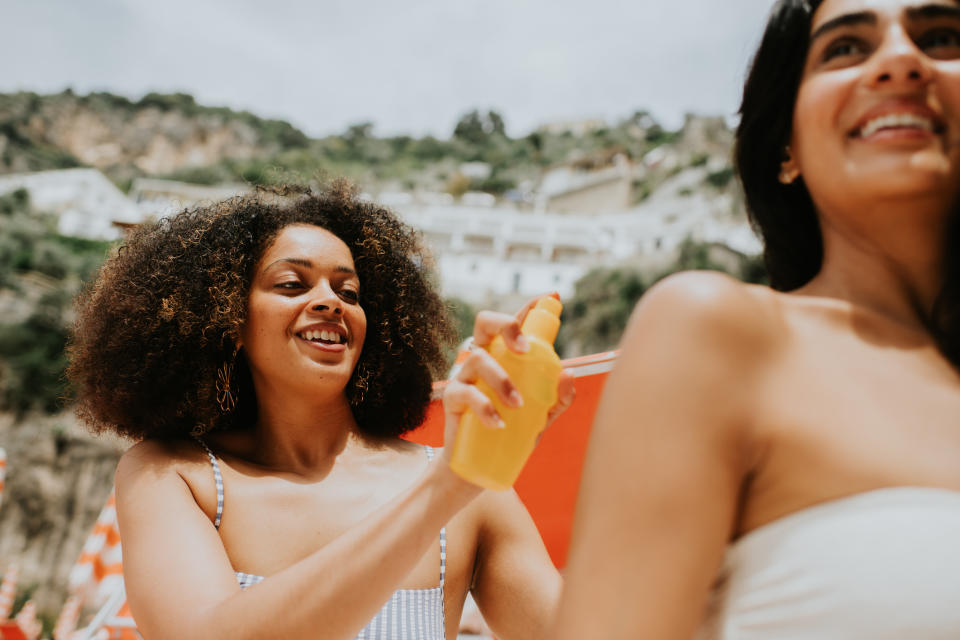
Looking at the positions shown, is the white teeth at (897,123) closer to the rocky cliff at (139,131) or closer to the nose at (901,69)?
the nose at (901,69)

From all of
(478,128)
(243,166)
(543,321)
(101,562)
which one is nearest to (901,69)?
(543,321)

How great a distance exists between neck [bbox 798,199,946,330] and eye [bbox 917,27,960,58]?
0.27m

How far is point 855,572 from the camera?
35.1 inches

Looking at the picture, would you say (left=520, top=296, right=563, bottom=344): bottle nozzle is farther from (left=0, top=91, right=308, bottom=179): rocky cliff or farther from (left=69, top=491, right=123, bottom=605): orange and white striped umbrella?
(left=0, top=91, right=308, bottom=179): rocky cliff

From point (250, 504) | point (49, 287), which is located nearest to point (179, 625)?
point (250, 504)

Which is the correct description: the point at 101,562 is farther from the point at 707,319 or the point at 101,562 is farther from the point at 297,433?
the point at 707,319

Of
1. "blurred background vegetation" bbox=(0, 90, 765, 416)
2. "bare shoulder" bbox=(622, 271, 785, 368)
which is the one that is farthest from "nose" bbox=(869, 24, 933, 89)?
"blurred background vegetation" bbox=(0, 90, 765, 416)

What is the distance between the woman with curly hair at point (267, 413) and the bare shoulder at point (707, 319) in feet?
2.78

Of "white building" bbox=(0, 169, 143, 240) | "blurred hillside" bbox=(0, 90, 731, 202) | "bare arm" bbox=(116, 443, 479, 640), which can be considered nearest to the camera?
"bare arm" bbox=(116, 443, 479, 640)

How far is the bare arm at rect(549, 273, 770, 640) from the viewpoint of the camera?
905 millimetres

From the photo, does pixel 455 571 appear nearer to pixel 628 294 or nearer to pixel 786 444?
pixel 786 444

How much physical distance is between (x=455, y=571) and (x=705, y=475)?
1467 mm

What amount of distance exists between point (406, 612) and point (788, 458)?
140cm

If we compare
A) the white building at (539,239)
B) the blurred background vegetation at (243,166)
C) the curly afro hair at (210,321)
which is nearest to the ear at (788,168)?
the curly afro hair at (210,321)
